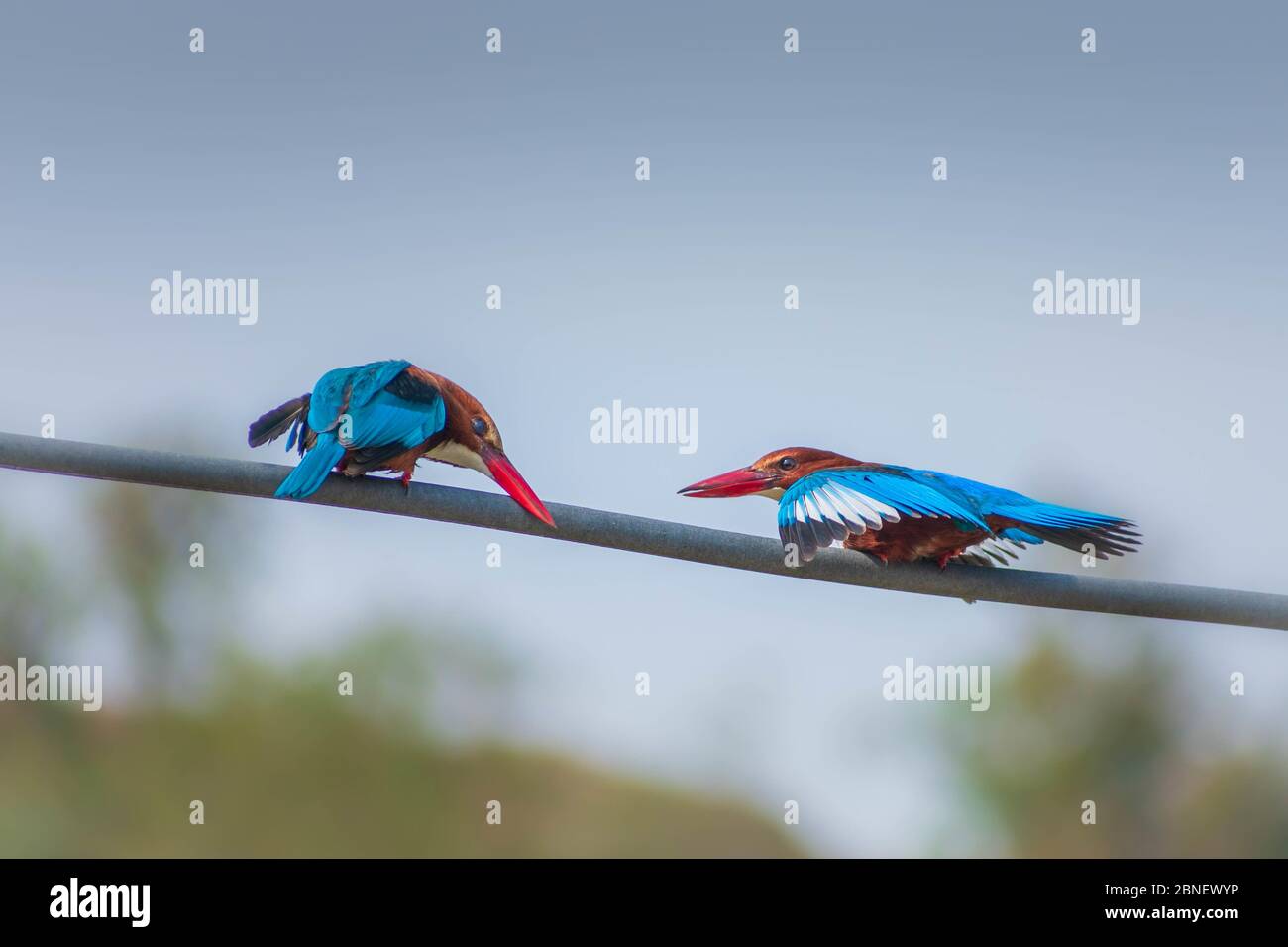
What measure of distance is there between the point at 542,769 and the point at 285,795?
6.56 m

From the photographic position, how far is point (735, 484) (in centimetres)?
457

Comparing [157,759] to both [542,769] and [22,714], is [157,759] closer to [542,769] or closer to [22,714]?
[22,714]

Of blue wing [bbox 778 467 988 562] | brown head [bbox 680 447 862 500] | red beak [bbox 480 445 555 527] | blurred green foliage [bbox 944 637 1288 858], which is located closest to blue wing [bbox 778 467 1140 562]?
blue wing [bbox 778 467 988 562]

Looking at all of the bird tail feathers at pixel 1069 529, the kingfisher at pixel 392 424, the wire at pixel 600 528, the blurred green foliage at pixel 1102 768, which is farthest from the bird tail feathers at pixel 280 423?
the blurred green foliage at pixel 1102 768

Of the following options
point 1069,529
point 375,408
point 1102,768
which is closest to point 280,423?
point 375,408

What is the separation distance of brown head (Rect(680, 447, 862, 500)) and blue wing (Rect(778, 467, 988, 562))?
1.04 feet

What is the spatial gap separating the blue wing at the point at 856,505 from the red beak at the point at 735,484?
39cm

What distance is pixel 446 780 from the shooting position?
115 feet

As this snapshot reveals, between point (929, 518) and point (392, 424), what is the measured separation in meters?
1.63

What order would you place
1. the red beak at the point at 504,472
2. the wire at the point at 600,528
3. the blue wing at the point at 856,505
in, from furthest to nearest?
the red beak at the point at 504,472 → the blue wing at the point at 856,505 → the wire at the point at 600,528

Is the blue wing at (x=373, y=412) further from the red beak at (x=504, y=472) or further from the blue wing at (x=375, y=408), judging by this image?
the red beak at (x=504, y=472)

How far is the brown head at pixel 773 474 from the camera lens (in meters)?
4.54

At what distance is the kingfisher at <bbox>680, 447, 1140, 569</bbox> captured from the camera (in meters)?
Result: 3.72

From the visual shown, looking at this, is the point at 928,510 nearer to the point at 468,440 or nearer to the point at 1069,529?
the point at 1069,529
